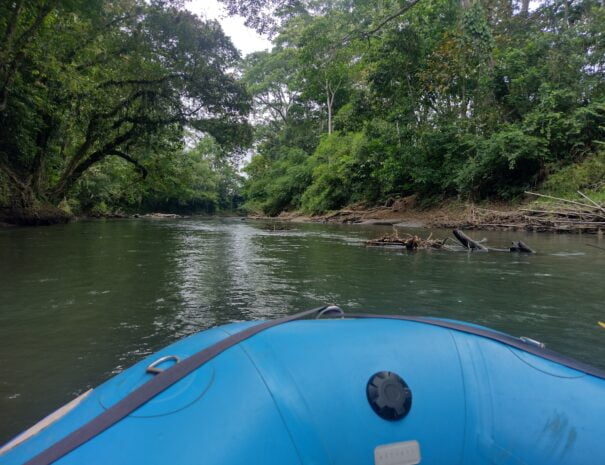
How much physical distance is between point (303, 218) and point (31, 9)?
777 inches

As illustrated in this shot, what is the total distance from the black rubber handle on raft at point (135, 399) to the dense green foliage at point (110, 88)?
11.0 meters

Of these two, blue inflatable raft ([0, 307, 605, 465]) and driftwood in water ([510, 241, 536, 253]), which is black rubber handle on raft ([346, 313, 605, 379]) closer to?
blue inflatable raft ([0, 307, 605, 465])

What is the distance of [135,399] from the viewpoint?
3.63ft

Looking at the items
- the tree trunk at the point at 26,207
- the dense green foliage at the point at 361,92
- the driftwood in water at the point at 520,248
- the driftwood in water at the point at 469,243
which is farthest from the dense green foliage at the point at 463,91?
the tree trunk at the point at 26,207

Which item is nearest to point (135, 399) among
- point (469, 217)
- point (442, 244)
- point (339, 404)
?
point (339, 404)

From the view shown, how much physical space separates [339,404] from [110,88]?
15846 mm

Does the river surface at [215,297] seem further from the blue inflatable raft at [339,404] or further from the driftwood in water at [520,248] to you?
the blue inflatable raft at [339,404]

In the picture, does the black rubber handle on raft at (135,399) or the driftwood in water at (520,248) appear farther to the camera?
the driftwood in water at (520,248)

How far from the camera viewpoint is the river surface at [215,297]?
9.06ft

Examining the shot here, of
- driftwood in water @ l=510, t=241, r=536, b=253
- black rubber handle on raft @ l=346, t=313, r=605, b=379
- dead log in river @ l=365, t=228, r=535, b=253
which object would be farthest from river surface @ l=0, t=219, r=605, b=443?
black rubber handle on raft @ l=346, t=313, r=605, b=379

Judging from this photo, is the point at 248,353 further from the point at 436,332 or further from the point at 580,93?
the point at 580,93

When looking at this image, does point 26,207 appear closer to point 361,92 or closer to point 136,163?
point 136,163

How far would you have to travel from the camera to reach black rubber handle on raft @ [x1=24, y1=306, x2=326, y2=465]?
38.8 inches

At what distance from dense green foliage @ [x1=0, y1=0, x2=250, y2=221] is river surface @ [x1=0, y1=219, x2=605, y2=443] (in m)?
5.73
